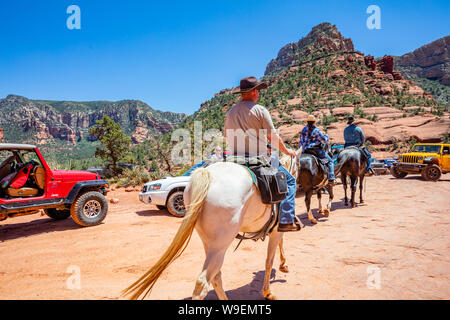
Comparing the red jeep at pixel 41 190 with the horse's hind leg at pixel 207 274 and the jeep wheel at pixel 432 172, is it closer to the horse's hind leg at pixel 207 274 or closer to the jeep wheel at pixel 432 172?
the horse's hind leg at pixel 207 274

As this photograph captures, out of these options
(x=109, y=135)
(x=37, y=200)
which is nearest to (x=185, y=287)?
(x=37, y=200)

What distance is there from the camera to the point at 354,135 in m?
9.04

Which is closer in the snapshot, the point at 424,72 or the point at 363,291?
the point at 363,291

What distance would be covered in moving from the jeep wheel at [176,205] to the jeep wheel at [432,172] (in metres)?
14.1

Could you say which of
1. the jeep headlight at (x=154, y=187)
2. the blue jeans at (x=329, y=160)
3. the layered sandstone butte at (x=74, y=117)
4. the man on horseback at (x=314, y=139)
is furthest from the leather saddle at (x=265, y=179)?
the layered sandstone butte at (x=74, y=117)

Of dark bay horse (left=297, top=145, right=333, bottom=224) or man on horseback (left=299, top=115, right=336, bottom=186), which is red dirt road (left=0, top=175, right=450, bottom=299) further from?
man on horseback (left=299, top=115, right=336, bottom=186)

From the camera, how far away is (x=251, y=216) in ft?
9.29

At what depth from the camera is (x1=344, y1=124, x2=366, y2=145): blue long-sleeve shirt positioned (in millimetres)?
8969

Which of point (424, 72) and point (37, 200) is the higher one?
point (424, 72)

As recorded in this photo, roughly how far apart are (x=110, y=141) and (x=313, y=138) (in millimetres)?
21381

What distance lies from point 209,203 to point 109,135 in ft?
78.7

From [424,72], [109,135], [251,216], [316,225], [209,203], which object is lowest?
[316,225]

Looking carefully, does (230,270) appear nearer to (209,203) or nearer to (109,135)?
(209,203)

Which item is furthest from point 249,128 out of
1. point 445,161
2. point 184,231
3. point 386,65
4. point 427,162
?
point 386,65
